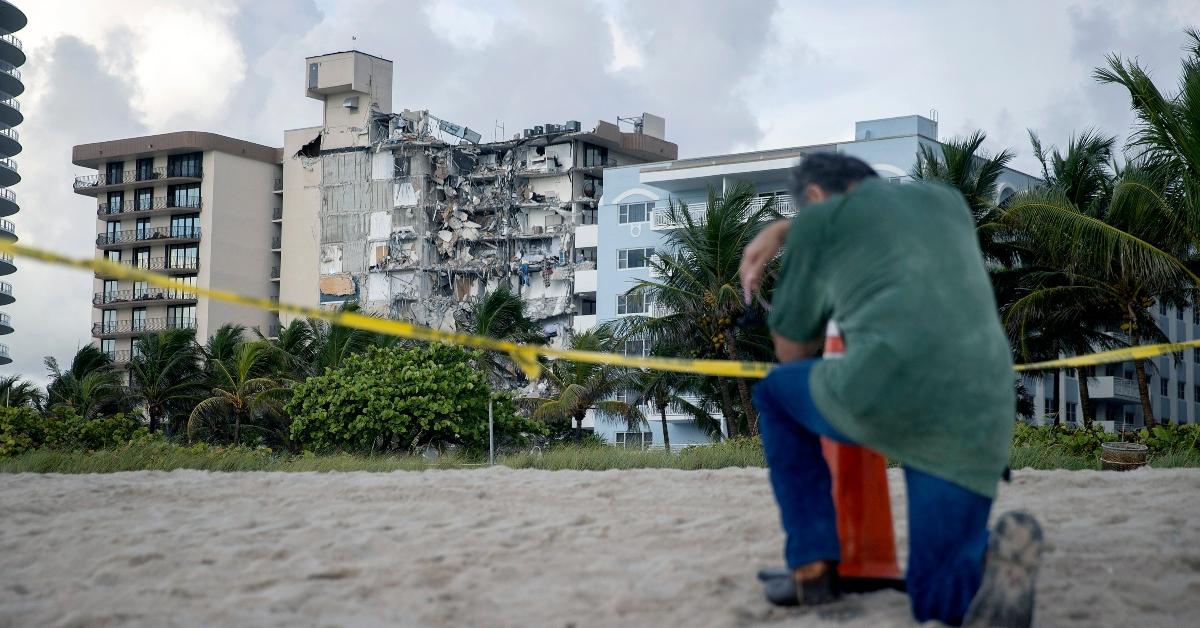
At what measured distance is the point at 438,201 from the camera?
7238cm

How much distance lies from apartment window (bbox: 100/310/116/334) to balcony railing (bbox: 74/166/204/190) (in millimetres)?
8599

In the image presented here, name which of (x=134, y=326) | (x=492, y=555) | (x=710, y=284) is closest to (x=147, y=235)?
(x=134, y=326)

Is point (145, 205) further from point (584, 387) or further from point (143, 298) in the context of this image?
point (584, 387)

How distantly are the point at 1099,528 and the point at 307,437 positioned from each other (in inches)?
873

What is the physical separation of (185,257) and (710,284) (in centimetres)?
5938

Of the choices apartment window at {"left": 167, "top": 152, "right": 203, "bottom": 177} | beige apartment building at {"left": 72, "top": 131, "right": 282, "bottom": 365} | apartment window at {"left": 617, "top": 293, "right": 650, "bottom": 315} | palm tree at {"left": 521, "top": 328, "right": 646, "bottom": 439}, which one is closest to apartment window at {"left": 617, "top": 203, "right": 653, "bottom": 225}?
apartment window at {"left": 617, "top": 293, "right": 650, "bottom": 315}

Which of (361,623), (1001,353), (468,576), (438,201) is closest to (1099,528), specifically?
(1001,353)

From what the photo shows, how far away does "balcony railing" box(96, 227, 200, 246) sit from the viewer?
79.1 meters

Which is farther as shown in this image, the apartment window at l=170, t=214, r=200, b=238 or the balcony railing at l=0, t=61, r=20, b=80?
the apartment window at l=170, t=214, r=200, b=238

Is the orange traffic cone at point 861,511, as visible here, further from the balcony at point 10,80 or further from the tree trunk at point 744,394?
the balcony at point 10,80

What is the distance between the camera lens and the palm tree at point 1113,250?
60.2 ft

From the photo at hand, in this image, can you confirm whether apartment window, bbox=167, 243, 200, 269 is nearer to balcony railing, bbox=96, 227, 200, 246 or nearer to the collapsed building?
balcony railing, bbox=96, 227, 200, 246

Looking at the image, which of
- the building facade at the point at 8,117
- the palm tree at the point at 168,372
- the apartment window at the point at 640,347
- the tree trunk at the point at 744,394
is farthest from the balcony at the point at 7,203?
the tree trunk at the point at 744,394

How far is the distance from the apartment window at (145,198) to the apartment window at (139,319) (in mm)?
6629
